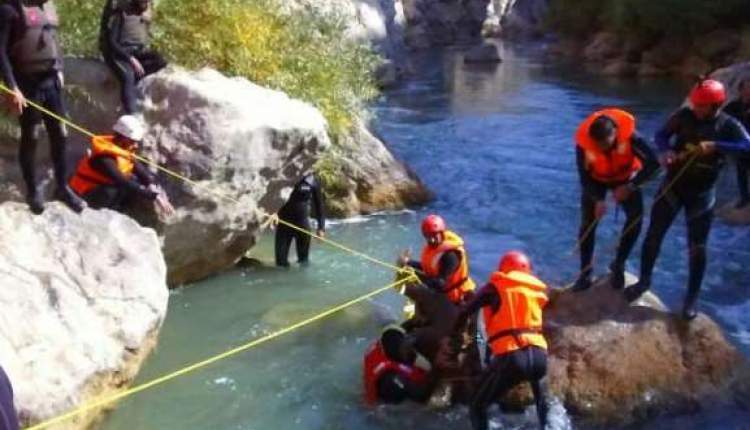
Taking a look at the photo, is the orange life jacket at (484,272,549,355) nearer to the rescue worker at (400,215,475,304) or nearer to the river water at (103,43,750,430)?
the river water at (103,43,750,430)

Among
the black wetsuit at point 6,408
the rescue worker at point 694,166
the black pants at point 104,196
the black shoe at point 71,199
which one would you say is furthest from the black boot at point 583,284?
the black wetsuit at point 6,408

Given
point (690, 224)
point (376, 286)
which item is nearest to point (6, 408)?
point (690, 224)

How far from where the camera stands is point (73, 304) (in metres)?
7.80

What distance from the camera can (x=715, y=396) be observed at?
8.39 m

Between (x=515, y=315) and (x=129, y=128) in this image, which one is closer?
(x=515, y=315)

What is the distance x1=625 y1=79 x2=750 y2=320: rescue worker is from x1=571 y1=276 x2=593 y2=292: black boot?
376 mm

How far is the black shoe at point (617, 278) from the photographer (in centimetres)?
875

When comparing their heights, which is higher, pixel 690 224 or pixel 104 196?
pixel 104 196

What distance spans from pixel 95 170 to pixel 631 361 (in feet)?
17.5

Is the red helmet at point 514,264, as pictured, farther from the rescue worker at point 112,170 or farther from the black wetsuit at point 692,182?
the rescue worker at point 112,170

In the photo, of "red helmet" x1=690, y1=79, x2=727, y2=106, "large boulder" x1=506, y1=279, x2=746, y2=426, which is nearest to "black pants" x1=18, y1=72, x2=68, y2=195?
"large boulder" x1=506, y1=279, x2=746, y2=426

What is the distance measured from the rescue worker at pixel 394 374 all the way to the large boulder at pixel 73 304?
192 centimetres

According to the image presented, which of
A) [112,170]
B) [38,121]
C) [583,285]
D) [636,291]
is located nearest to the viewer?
[38,121]

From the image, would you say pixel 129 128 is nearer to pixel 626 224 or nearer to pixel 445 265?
pixel 445 265
